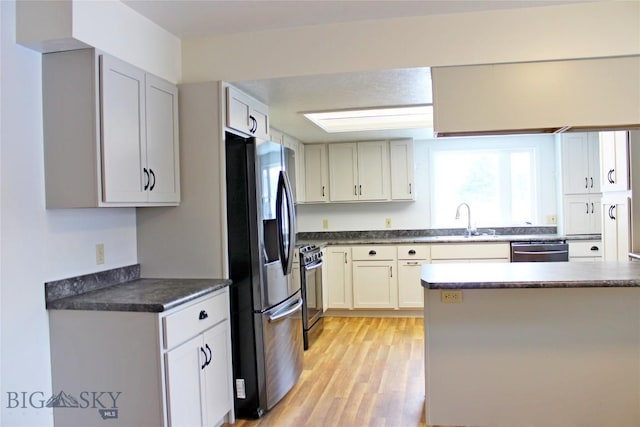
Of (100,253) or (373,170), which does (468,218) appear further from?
(100,253)

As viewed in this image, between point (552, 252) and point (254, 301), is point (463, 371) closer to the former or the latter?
point (254, 301)

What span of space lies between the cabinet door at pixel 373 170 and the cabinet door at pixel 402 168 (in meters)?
0.07

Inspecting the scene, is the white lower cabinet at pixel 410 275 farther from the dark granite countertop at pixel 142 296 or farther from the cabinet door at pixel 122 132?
the cabinet door at pixel 122 132

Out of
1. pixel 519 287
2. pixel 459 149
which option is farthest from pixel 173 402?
pixel 459 149

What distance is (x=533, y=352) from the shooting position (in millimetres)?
2699

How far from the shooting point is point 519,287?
2459 mm

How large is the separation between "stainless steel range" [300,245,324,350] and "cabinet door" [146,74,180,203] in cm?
170

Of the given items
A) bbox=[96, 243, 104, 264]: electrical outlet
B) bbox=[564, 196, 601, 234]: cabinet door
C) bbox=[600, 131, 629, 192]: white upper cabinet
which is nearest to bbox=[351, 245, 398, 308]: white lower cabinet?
bbox=[564, 196, 601, 234]: cabinet door

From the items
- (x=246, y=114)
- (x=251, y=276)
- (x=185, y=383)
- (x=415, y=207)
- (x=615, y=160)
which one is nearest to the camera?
(x=185, y=383)

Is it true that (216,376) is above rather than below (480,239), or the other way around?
below

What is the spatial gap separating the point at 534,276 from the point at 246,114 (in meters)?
1.99

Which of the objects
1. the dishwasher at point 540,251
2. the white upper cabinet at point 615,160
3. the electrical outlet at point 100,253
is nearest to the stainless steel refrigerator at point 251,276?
the electrical outlet at point 100,253

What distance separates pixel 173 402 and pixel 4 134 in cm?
139

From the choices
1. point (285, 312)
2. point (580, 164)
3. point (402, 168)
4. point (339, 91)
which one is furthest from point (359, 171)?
point (285, 312)
